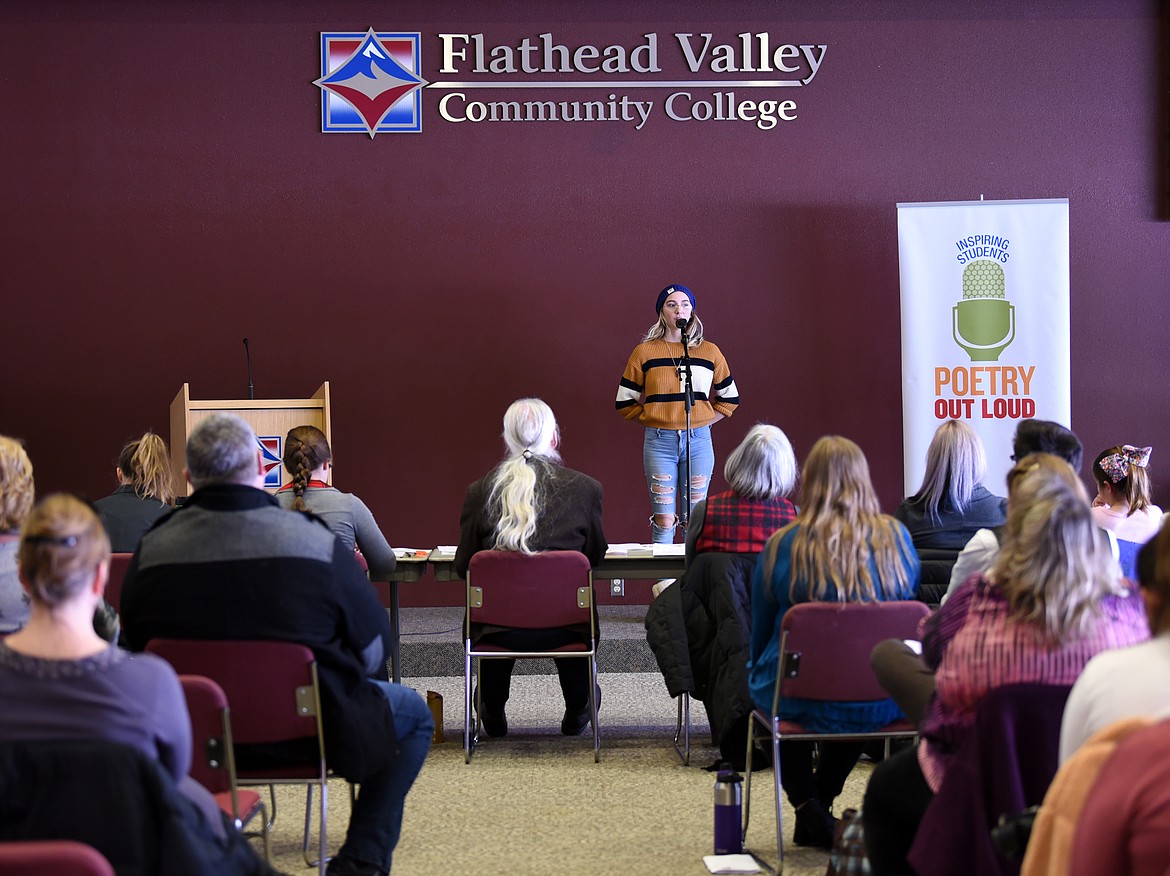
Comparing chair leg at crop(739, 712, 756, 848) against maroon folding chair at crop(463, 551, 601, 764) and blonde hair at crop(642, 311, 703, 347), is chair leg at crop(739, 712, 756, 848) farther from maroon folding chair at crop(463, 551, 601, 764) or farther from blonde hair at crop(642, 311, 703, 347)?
blonde hair at crop(642, 311, 703, 347)

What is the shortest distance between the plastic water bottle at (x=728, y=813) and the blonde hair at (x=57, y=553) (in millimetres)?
1869

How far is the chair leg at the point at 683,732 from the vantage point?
4.25 meters

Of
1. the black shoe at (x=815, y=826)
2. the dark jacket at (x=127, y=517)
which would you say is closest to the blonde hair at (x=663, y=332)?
the dark jacket at (x=127, y=517)

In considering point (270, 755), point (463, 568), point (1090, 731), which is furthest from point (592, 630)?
point (1090, 731)

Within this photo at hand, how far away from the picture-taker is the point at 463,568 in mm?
4375

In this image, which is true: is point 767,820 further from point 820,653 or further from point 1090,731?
point 1090,731

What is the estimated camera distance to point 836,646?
3.09 metres

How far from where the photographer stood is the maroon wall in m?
7.55

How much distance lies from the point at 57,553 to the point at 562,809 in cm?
227

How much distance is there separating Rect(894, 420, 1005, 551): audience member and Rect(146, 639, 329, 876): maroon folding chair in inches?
84.9

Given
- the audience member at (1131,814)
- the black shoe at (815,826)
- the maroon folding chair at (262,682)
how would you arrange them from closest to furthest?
the audience member at (1131,814)
the maroon folding chair at (262,682)
the black shoe at (815,826)

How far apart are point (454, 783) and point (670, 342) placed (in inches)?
140

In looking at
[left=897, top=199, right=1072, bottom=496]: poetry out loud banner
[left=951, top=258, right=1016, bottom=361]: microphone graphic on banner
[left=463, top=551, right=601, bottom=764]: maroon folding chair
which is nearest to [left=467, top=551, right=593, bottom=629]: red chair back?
[left=463, top=551, right=601, bottom=764]: maroon folding chair

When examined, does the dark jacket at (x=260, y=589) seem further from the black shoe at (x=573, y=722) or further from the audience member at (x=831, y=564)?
the black shoe at (x=573, y=722)
